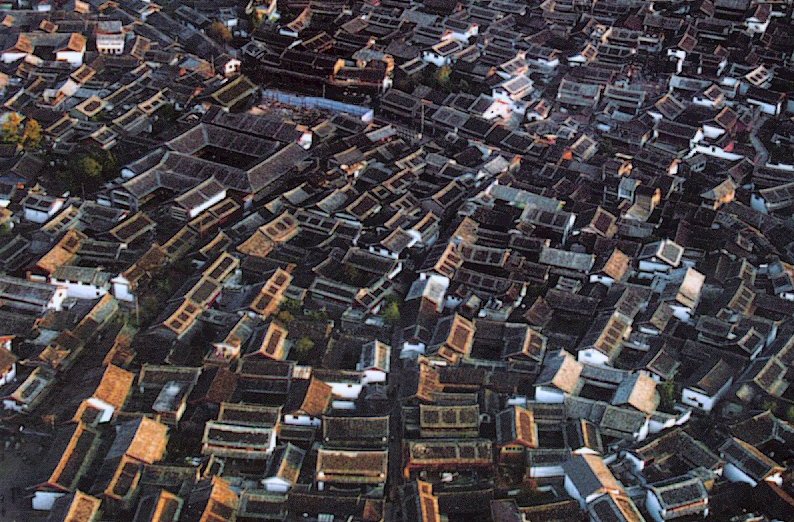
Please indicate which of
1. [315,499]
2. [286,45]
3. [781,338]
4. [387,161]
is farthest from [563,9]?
[315,499]

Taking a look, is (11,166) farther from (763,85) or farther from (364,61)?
(763,85)

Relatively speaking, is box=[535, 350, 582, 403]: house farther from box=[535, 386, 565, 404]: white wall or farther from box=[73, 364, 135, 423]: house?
box=[73, 364, 135, 423]: house

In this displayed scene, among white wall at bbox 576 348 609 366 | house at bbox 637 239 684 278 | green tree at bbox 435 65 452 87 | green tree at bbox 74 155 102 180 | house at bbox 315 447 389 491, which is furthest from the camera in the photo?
green tree at bbox 435 65 452 87

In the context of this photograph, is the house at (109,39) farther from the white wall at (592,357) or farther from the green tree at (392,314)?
the white wall at (592,357)

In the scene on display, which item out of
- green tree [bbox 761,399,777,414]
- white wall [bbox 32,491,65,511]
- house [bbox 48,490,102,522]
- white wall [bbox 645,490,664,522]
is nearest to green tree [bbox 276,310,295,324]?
house [bbox 48,490,102,522]

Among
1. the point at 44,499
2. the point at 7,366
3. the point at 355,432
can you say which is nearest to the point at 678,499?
the point at 355,432

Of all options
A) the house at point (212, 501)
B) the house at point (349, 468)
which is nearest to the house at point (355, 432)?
the house at point (349, 468)

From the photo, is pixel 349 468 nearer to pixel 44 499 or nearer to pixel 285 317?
pixel 285 317
